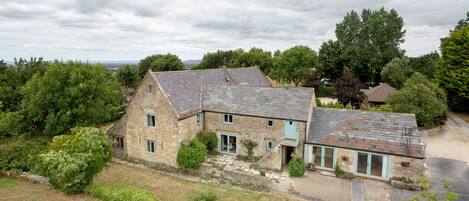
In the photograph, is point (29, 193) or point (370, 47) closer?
point (29, 193)

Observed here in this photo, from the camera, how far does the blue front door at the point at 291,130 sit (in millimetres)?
23656

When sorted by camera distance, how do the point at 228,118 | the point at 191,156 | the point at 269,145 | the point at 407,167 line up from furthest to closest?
the point at 228,118
the point at 269,145
the point at 191,156
the point at 407,167

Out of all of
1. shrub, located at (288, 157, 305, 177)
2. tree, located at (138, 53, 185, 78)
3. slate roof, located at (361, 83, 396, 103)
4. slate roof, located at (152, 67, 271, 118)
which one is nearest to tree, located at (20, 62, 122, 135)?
slate roof, located at (152, 67, 271, 118)

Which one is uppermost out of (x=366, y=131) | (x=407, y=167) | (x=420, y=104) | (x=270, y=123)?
(x=420, y=104)

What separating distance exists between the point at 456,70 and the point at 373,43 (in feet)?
82.3

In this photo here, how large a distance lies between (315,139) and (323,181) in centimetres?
347

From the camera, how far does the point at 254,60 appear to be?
70.6 m

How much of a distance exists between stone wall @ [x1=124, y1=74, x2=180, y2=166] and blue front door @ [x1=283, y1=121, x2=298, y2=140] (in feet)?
30.5

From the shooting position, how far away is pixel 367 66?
66500 mm

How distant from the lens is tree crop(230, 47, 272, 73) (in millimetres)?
70375

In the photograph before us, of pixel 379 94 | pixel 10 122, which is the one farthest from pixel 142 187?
pixel 379 94

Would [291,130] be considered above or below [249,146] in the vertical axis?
above

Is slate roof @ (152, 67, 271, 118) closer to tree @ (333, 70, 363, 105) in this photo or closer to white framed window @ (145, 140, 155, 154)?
white framed window @ (145, 140, 155, 154)

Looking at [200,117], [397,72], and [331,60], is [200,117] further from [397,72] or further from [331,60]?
[397,72]
